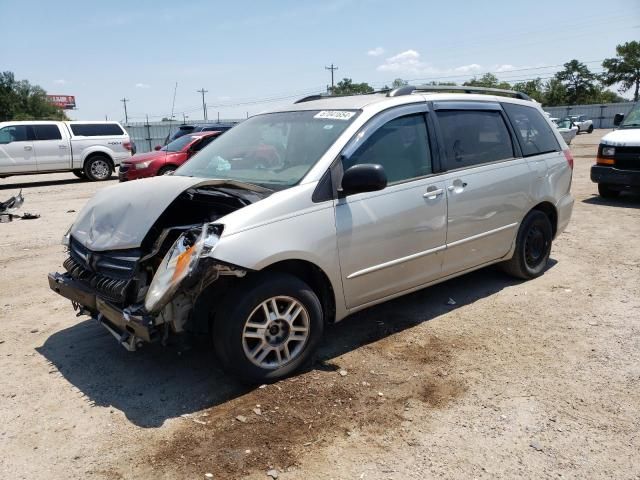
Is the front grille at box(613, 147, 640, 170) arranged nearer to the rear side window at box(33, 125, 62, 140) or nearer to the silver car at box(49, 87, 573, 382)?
the silver car at box(49, 87, 573, 382)

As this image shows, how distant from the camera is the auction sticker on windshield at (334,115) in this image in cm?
399

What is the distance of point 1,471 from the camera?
271 cm

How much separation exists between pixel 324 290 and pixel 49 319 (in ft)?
8.92

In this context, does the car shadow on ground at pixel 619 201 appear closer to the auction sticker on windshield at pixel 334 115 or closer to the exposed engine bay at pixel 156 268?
the auction sticker on windshield at pixel 334 115

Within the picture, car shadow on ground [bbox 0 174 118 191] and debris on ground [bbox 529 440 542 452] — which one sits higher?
car shadow on ground [bbox 0 174 118 191]

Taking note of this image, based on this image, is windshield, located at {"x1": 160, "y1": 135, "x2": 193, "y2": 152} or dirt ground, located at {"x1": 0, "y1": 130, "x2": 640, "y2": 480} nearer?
dirt ground, located at {"x1": 0, "y1": 130, "x2": 640, "y2": 480}

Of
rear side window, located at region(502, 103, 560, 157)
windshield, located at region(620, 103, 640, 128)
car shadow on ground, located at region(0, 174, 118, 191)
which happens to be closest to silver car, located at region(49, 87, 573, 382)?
rear side window, located at region(502, 103, 560, 157)

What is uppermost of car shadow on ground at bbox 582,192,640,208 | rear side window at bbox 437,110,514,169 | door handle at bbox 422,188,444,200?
rear side window at bbox 437,110,514,169

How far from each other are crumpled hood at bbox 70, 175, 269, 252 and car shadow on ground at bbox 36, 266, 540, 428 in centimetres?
89

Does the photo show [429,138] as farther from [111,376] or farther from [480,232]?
[111,376]

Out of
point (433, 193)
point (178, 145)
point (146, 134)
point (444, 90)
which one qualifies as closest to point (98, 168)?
point (178, 145)

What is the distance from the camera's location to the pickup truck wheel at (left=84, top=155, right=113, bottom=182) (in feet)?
55.6

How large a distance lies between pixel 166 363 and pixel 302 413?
126cm

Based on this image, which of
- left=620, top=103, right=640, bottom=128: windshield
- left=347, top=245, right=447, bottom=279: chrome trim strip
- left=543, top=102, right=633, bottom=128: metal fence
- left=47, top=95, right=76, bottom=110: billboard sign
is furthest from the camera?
left=47, top=95, right=76, bottom=110: billboard sign
